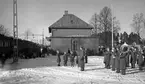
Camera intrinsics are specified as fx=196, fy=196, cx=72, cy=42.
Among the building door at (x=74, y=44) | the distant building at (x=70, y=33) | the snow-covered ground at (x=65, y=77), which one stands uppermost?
the distant building at (x=70, y=33)

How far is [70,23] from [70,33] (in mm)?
3546

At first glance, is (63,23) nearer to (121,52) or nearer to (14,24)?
(14,24)

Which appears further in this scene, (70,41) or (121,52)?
(70,41)

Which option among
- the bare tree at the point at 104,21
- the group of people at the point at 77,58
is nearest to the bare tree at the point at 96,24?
Answer: the bare tree at the point at 104,21

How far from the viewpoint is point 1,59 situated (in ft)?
58.9

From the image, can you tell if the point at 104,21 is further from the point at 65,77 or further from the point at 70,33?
the point at 65,77

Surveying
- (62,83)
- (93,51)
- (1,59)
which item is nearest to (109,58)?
(62,83)

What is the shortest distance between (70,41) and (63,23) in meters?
11.1

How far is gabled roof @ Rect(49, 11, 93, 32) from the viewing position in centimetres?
5528

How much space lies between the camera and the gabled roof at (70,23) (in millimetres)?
55281

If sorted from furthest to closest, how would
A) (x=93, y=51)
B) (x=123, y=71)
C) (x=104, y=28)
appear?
(x=104, y=28) → (x=93, y=51) → (x=123, y=71)

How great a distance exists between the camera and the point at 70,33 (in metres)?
54.8

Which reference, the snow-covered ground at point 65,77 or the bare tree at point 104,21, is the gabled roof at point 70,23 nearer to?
the bare tree at point 104,21

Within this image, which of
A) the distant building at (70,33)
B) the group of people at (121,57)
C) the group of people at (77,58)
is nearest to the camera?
the group of people at (121,57)
